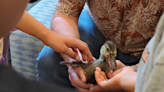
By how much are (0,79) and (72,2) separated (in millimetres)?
686

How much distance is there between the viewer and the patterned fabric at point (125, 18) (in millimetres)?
795

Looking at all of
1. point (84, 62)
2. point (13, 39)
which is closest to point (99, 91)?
point (84, 62)

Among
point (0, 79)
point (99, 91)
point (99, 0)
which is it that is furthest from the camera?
point (99, 0)

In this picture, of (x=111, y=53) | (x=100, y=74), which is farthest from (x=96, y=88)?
(x=111, y=53)

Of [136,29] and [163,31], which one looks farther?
[136,29]

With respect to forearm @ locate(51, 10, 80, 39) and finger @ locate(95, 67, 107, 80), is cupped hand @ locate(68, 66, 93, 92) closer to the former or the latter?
finger @ locate(95, 67, 107, 80)

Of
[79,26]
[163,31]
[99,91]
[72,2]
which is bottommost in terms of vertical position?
[99,91]

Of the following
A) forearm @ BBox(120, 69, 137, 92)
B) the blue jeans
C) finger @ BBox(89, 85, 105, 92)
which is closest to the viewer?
forearm @ BBox(120, 69, 137, 92)

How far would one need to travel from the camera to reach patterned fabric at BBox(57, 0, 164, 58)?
795mm

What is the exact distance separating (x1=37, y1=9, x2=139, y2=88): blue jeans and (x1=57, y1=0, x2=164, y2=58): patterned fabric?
34 mm

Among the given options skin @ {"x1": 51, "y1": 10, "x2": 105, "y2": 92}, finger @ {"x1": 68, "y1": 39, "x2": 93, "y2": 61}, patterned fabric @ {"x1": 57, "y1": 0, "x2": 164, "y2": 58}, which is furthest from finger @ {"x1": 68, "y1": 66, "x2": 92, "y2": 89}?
patterned fabric @ {"x1": 57, "y1": 0, "x2": 164, "y2": 58}

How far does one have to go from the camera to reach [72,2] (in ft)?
2.87

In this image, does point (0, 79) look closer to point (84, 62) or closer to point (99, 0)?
point (84, 62)

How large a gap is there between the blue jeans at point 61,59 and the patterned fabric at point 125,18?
0.03 m
